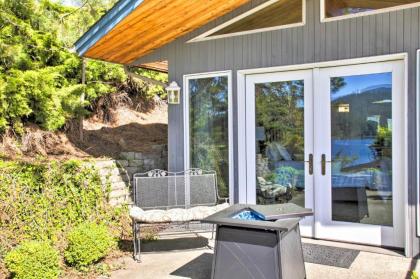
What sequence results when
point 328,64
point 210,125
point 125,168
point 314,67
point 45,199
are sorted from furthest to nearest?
1. point 125,168
2. point 210,125
3. point 314,67
4. point 328,64
5. point 45,199

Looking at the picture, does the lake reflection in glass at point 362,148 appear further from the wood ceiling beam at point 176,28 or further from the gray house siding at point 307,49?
the wood ceiling beam at point 176,28

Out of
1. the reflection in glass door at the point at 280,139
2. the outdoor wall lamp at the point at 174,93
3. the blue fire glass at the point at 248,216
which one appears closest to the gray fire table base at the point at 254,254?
the blue fire glass at the point at 248,216

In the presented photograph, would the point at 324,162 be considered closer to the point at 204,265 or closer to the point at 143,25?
the point at 204,265

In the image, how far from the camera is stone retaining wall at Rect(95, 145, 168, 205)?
17.7ft

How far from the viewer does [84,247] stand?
3.88 meters

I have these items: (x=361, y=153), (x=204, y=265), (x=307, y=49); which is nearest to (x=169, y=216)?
(x=204, y=265)

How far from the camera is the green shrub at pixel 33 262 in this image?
339cm

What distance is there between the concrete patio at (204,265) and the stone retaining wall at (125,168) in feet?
3.58

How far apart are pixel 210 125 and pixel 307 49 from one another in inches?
66.8

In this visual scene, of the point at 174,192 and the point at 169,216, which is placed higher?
the point at 174,192

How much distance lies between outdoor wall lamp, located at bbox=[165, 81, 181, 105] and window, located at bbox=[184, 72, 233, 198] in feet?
0.39

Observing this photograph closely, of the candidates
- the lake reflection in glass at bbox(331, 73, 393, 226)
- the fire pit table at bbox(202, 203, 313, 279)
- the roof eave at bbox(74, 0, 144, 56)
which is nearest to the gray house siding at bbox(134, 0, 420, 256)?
the lake reflection in glass at bbox(331, 73, 393, 226)

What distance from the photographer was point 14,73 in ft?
19.9

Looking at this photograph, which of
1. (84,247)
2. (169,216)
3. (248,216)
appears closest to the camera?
(248,216)
